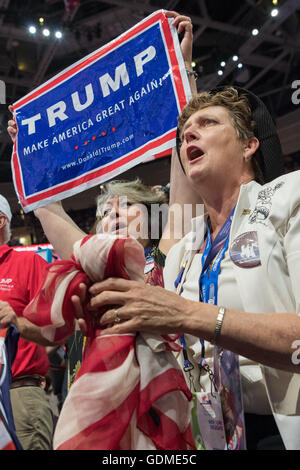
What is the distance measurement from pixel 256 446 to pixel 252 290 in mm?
399

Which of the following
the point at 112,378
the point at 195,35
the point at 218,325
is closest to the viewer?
the point at 112,378

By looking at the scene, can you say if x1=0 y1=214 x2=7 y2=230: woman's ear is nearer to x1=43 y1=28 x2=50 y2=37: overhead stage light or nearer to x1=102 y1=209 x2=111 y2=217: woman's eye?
x1=102 y1=209 x2=111 y2=217: woman's eye

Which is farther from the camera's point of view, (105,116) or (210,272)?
(105,116)

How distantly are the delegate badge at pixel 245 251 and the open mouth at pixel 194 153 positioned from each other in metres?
0.38

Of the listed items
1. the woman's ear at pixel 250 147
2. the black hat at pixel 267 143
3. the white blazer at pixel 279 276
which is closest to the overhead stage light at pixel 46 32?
the black hat at pixel 267 143

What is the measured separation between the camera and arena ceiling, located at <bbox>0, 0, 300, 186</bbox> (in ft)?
24.6

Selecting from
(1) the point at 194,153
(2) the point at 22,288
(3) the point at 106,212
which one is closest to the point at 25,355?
(2) the point at 22,288

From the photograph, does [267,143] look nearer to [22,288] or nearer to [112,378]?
[112,378]

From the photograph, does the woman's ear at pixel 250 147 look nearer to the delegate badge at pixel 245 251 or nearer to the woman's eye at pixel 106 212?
the delegate badge at pixel 245 251

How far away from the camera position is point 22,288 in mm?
2160

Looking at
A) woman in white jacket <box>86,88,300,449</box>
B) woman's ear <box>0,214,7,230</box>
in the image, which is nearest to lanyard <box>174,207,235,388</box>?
woman in white jacket <box>86,88,300,449</box>

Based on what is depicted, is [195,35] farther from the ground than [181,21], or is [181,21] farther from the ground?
[195,35]

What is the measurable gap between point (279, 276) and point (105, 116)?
43.3 inches

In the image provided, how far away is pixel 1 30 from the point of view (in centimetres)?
784
